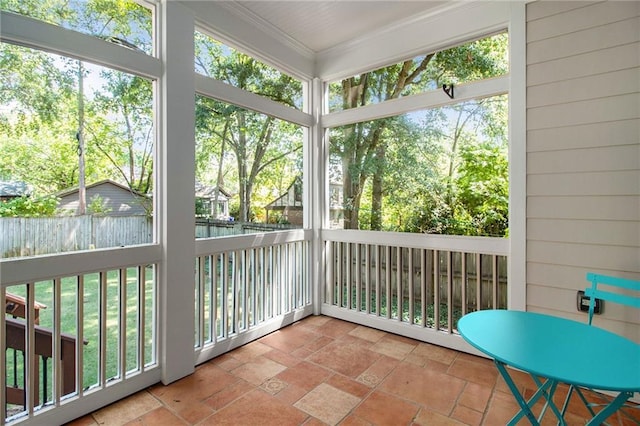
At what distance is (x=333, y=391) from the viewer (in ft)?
6.90

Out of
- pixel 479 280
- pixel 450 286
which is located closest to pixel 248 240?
pixel 450 286

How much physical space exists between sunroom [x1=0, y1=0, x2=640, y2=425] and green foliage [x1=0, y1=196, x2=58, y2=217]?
0.03m

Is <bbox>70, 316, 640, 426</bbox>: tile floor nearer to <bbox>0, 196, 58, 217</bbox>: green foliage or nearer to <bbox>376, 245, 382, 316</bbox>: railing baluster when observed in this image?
<bbox>376, 245, 382, 316</bbox>: railing baluster

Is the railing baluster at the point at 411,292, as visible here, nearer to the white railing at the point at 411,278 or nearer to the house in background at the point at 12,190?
the white railing at the point at 411,278

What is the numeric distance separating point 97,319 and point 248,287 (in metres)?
1.17

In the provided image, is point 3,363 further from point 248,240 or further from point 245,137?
point 245,137

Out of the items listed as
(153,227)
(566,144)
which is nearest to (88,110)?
(153,227)

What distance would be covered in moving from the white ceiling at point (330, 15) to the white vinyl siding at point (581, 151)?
3.14ft

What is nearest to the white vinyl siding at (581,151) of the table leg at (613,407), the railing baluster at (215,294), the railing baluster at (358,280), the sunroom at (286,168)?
the sunroom at (286,168)

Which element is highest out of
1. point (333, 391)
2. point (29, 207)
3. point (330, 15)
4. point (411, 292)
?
point (330, 15)

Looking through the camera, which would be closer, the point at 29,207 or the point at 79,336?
the point at 29,207

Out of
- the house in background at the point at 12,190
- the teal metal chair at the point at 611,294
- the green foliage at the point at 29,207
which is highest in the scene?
the house in background at the point at 12,190

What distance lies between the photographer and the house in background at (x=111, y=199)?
1.85 m

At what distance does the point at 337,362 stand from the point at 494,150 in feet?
6.95
